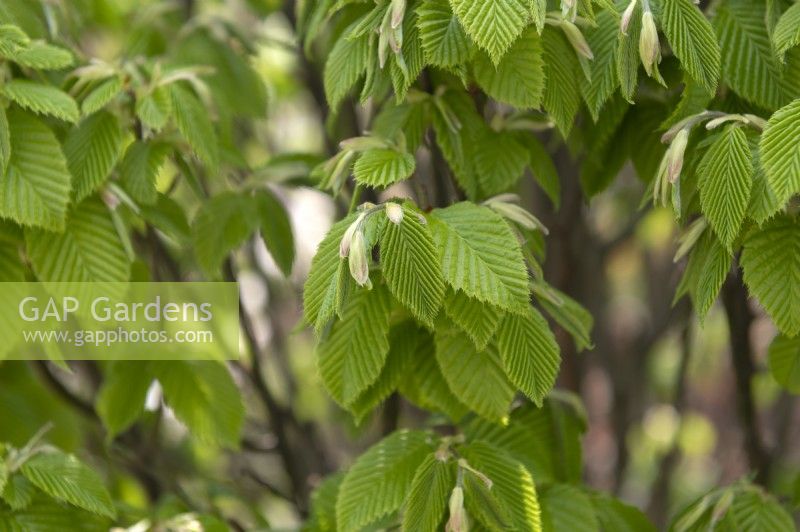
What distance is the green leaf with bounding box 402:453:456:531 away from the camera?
1.26m

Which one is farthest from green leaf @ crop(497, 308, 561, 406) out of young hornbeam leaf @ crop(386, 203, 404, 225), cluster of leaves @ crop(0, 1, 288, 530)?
cluster of leaves @ crop(0, 1, 288, 530)

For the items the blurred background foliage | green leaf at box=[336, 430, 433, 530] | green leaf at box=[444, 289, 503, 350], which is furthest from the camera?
the blurred background foliage

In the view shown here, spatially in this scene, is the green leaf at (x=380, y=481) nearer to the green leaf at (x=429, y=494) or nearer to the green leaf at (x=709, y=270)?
the green leaf at (x=429, y=494)

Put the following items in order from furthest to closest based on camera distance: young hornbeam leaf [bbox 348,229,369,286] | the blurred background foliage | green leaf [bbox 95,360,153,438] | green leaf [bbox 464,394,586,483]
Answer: the blurred background foliage → green leaf [bbox 95,360,153,438] → green leaf [bbox 464,394,586,483] → young hornbeam leaf [bbox 348,229,369,286]

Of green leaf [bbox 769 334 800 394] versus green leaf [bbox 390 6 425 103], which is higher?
green leaf [bbox 390 6 425 103]

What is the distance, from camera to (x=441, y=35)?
1.25 meters

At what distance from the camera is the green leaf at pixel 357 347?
4.22 feet

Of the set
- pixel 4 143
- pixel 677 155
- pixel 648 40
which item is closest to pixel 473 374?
pixel 677 155

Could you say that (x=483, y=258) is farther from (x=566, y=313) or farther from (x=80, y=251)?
(x=80, y=251)

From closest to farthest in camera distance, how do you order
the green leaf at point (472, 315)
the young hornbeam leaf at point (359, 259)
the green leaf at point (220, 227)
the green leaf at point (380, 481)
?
the young hornbeam leaf at point (359, 259) → the green leaf at point (472, 315) → the green leaf at point (380, 481) → the green leaf at point (220, 227)

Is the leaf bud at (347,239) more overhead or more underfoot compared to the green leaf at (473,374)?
more overhead

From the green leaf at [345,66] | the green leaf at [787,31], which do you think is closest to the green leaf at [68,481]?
the green leaf at [345,66]

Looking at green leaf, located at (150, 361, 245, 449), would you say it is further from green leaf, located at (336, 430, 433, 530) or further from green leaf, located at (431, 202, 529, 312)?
green leaf, located at (431, 202, 529, 312)

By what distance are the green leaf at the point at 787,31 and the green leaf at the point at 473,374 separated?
22.0 inches
